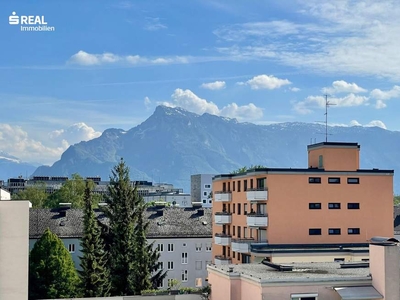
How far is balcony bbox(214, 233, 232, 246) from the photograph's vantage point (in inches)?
2960

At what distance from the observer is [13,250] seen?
35469mm

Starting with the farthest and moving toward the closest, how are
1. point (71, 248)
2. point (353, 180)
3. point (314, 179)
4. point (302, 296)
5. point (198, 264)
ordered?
point (198, 264) < point (71, 248) < point (353, 180) < point (314, 179) < point (302, 296)

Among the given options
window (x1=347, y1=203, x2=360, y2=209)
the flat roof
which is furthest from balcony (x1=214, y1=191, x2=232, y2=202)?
the flat roof

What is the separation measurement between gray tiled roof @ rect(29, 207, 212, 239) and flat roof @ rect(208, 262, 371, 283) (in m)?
50.9

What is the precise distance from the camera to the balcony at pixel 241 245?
66125 mm

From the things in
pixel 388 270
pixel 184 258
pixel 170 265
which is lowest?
pixel 170 265

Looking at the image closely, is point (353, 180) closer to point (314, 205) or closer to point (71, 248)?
point (314, 205)

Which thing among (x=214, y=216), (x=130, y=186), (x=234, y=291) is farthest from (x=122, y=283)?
(x=234, y=291)

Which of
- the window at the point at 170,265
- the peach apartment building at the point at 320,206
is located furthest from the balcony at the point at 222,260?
the window at the point at 170,265

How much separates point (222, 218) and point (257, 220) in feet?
42.7

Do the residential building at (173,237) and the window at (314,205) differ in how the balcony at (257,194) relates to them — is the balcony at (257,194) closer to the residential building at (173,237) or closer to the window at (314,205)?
the window at (314,205)

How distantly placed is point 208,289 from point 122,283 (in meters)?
26.7

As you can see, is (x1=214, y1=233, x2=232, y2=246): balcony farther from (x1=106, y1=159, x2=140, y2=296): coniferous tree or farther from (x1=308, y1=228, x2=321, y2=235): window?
(x1=308, y1=228, x2=321, y2=235): window

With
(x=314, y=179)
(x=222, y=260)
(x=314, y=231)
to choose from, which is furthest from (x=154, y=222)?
(x=314, y=179)
